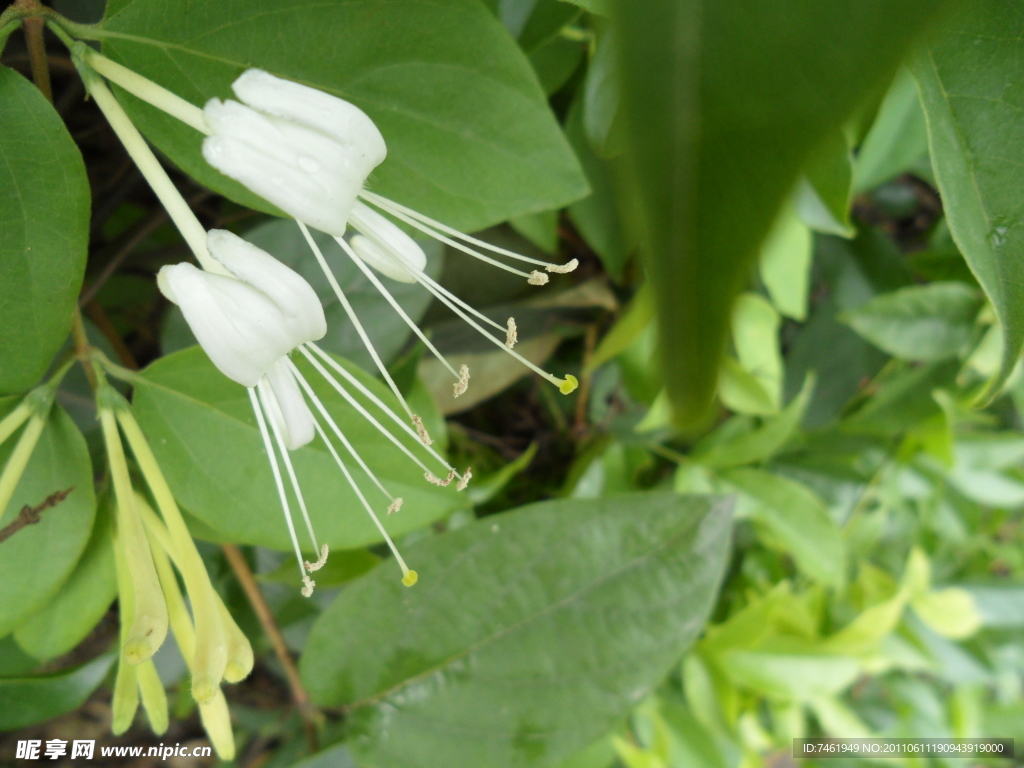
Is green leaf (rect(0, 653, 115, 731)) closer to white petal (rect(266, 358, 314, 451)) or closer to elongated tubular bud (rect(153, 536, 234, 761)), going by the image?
elongated tubular bud (rect(153, 536, 234, 761))

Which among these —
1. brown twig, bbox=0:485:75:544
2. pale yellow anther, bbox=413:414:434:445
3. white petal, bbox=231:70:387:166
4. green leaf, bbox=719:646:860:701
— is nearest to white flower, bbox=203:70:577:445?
white petal, bbox=231:70:387:166

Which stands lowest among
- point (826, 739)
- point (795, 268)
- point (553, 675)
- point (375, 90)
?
point (826, 739)

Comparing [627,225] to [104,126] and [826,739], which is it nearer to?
[104,126]

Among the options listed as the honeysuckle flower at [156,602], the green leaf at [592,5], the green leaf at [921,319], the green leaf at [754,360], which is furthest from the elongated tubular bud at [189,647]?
the green leaf at [921,319]

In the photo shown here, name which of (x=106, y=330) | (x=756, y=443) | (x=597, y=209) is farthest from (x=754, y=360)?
(x=106, y=330)

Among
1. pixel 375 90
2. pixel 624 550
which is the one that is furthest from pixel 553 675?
pixel 375 90
